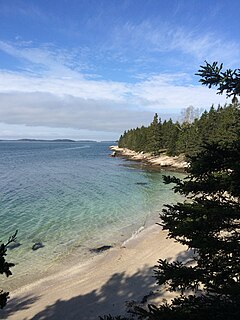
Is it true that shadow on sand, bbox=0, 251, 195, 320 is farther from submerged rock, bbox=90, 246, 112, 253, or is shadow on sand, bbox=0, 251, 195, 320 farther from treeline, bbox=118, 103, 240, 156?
treeline, bbox=118, 103, 240, 156

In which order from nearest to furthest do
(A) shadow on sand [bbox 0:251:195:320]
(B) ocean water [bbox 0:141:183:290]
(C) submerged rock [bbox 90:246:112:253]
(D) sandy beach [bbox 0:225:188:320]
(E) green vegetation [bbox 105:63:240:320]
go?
(E) green vegetation [bbox 105:63:240:320], (A) shadow on sand [bbox 0:251:195:320], (D) sandy beach [bbox 0:225:188:320], (B) ocean water [bbox 0:141:183:290], (C) submerged rock [bbox 90:246:112:253]

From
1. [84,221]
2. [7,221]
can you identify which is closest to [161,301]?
[84,221]

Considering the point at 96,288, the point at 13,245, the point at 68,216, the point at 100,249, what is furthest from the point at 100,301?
the point at 68,216

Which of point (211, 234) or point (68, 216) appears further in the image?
point (68, 216)

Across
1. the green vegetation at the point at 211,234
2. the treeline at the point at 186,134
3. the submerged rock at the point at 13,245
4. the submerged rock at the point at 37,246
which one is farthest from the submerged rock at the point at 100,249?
the treeline at the point at 186,134

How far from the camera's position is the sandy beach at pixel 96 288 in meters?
12.7

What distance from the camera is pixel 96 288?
14.7 m

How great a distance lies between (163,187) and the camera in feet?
152

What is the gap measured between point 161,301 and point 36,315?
5.46 metres

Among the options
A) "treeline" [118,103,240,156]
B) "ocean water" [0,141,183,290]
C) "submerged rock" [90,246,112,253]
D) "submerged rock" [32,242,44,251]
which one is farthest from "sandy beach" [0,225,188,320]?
"treeline" [118,103,240,156]

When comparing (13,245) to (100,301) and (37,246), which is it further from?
(100,301)

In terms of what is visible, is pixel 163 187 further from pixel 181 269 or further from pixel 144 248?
pixel 181 269

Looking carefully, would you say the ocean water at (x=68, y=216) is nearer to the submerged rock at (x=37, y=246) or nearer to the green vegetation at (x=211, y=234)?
the submerged rock at (x=37, y=246)

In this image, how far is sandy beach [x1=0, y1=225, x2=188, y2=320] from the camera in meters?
12.7
